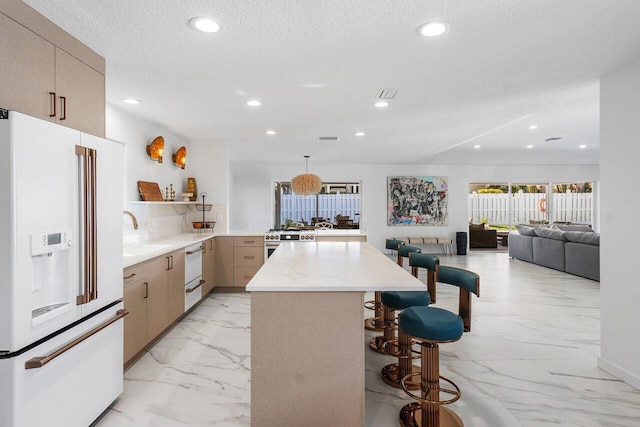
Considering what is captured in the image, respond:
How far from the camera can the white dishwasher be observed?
407 centimetres

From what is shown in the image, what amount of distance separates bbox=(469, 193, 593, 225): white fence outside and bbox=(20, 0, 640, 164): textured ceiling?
5.90 metres

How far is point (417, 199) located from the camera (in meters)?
9.85

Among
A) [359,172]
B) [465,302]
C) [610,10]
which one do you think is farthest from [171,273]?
[359,172]

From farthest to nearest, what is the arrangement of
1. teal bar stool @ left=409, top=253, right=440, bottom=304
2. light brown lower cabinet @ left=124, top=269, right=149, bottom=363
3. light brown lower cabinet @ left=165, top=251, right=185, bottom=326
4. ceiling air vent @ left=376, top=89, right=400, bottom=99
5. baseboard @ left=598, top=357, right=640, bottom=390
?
light brown lower cabinet @ left=165, top=251, right=185, bottom=326 → ceiling air vent @ left=376, top=89, right=400, bottom=99 → light brown lower cabinet @ left=124, top=269, right=149, bottom=363 → baseboard @ left=598, top=357, right=640, bottom=390 → teal bar stool @ left=409, top=253, right=440, bottom=304

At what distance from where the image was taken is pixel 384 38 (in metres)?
2.32

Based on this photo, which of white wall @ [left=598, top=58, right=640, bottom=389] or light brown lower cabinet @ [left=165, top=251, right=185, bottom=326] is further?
light brown lower cabinet @ [left=165, top=251, right=185, bottom=326]

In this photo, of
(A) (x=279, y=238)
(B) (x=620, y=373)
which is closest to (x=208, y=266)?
(A) (x=279, y=238)

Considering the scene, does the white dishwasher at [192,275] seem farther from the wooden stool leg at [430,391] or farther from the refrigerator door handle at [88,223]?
the wooden stool leg at [430,391]

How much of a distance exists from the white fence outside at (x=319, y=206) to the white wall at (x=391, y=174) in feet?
10.8

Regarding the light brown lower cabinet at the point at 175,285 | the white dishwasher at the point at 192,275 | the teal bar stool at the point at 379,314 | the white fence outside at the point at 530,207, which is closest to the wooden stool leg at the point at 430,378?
the teal bar stool at the point at 379,314

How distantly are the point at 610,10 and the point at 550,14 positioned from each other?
12.0 inches

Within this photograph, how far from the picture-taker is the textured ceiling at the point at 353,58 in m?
2.00

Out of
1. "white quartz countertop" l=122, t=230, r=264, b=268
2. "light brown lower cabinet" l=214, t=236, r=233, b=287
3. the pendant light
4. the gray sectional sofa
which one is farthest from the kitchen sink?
the gray sectional sofa

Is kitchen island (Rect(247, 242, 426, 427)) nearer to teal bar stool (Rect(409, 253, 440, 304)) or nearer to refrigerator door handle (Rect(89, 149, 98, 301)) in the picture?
teal bar stool (Rect(409, 253, 440, 304))
